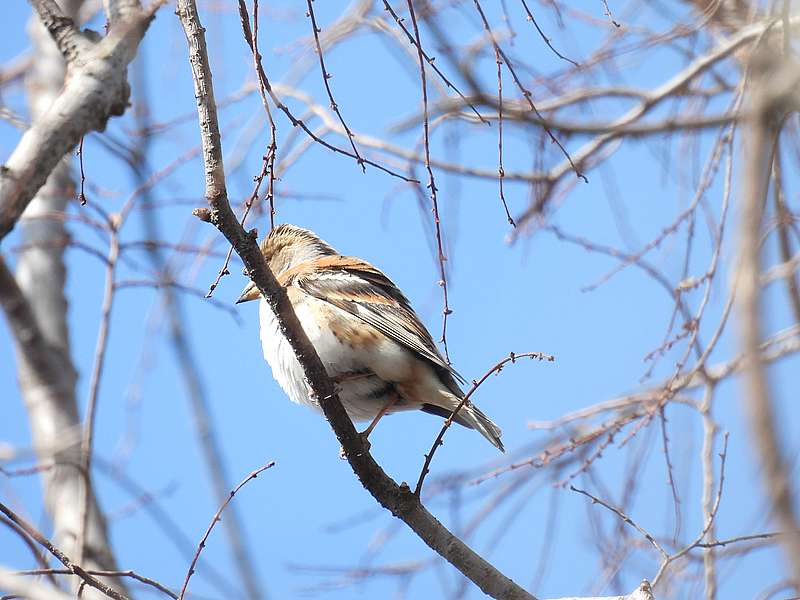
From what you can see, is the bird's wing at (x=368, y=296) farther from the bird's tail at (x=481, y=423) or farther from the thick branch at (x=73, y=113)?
the thick branch at (x=73, y=113)

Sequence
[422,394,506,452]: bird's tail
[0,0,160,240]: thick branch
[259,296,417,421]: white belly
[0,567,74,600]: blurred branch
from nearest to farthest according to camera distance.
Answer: [0,567,74,600]: blurred branch, [0,0,160,240]: thick branch, [422,394,506,452]: bird's tail, [259,296,417,421]: white belly

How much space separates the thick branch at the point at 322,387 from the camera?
306cm

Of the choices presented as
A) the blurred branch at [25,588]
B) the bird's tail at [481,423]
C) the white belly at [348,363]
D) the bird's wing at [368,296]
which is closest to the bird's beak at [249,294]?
the bird's wing at [368,296]

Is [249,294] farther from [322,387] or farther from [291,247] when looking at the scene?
[322,387]

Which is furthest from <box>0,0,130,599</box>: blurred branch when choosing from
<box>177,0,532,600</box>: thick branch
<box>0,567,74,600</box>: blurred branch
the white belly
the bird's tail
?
<box>0,567,74,600</box>: blurred branch

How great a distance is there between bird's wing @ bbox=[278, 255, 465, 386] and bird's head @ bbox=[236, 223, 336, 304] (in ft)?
1.30

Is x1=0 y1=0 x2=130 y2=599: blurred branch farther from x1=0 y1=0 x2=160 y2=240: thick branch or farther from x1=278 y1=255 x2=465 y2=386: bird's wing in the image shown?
x1=278 y1=255 x2=465 y2=386: bird's wing

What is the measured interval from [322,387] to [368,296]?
148 centimetres

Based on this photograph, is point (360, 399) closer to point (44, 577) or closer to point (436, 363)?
point (436, 363)

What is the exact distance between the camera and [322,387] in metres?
3.72

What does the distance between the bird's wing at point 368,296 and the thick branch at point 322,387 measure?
0.88 meters

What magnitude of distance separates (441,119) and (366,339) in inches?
42.6

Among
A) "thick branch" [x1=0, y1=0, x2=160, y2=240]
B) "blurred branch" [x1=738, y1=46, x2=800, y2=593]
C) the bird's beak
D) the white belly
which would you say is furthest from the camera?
the bird's beak

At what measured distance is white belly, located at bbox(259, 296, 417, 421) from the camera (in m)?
4.77
